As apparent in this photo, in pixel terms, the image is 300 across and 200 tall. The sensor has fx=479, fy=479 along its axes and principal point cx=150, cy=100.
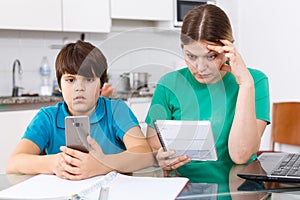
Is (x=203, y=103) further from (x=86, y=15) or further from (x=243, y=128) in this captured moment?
(x=86, y=15)

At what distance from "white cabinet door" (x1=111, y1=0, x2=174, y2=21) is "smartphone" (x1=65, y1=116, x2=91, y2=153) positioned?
229 centimetres

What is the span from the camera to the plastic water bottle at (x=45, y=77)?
3.42 meters

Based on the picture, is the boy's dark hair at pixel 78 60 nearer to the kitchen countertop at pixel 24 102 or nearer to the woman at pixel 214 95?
the woman at pixel 214 95

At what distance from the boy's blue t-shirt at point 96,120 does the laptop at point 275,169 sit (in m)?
0.38

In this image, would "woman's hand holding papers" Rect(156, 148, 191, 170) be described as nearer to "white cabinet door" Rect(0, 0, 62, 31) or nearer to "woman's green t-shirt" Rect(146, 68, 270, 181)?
"woman's green t-shirt" Rect(146, 68, 270, 181)

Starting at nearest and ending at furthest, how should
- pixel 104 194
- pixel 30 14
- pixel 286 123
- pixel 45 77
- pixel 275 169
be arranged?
pixel 104 194 → pixel 275 169 → pixel 30 14 → pixel 286 123 → pixel 45 77

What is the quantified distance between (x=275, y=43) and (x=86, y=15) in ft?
4.81

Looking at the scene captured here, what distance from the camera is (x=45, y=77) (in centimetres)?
347

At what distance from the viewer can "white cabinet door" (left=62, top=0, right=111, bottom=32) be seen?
3.22 metres

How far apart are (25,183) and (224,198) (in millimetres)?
507

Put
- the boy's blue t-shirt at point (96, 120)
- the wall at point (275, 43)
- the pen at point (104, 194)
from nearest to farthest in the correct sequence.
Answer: the pen at point (104, 194)
the boy's blue t-shirt at point (96, 120)
the wall at point (275, 43)

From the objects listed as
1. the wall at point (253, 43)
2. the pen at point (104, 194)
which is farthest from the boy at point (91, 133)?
the wall at point (253, 43)

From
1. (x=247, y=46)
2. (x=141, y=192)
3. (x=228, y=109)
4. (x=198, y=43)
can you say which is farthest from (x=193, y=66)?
(x=247, y=46)

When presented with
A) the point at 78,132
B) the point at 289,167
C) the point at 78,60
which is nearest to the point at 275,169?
the point at 289,167
